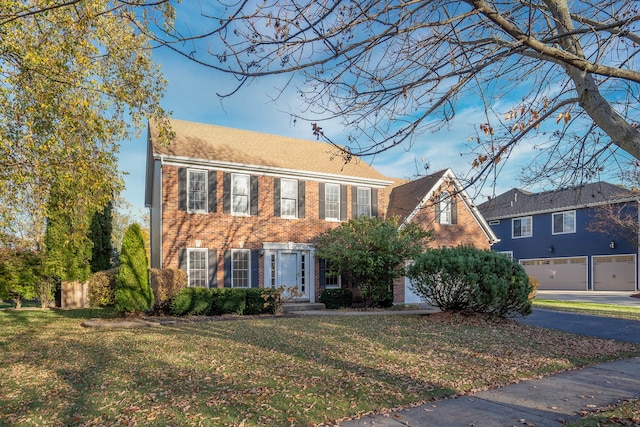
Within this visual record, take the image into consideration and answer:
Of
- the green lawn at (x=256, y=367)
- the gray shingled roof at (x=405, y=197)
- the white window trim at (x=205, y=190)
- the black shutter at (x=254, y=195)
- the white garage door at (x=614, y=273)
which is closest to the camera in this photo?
the green lawn at (x=256, y=367)

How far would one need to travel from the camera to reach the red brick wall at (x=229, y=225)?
15461 millimetres

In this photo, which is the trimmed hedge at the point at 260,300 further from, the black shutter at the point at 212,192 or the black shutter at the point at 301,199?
the black shutter at the point at 301,199

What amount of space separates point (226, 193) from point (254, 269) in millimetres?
3040

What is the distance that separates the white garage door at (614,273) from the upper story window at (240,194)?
25.0 metres

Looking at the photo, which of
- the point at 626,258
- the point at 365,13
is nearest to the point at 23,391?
the point at 365,13

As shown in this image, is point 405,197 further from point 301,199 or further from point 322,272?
point 322,272

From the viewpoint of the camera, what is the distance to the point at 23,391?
575cm

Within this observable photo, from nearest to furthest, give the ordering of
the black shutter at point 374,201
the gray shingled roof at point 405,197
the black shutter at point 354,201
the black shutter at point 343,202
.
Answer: the black shutter at point 343,202 < the black shutter at point 354,201 < the black shutter at point 374,201 < the gray shingled roof at point 405,197

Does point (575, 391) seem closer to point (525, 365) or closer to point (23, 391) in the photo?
point (525, 365)

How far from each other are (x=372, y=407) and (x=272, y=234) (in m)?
12.6

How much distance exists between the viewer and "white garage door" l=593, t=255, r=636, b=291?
92.7 feet

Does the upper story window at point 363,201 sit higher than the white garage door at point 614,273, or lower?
higher

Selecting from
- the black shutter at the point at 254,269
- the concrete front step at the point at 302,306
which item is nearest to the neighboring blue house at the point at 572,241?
the concrete front step at the point at 302,306

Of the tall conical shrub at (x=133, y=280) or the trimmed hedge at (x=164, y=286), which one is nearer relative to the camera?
the tall conical shrub at (x=133, y=280)
